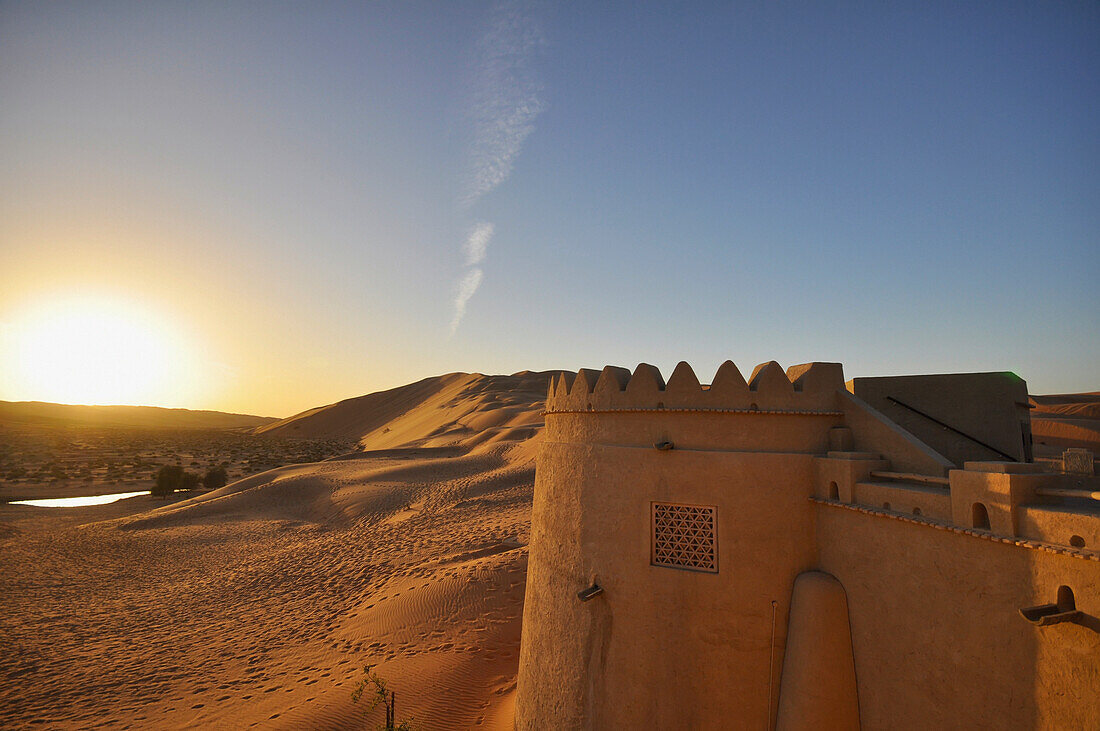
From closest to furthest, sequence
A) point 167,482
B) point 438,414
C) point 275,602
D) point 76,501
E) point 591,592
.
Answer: point 591,592, point 275,602, point 76,501, point 167,482, point 438,414

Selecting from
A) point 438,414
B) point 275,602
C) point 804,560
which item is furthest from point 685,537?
point 438,414

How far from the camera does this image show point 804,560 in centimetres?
604

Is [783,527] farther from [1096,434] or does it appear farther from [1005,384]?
[1096,434]

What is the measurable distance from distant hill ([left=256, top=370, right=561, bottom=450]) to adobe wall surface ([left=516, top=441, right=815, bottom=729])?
31.5m

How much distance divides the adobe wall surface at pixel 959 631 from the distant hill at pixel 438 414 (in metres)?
33.9

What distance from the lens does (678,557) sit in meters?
6.49

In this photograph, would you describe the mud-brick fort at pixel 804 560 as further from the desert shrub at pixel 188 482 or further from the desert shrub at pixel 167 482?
the desert shrub at pixel 188 482

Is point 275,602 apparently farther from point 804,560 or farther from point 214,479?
point 214,479

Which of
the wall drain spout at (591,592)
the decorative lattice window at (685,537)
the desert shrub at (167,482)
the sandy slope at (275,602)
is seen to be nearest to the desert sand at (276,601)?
the sandy slope at (275,602)

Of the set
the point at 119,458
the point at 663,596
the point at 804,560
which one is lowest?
the point at 119,458

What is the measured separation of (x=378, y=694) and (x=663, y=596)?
8.08m

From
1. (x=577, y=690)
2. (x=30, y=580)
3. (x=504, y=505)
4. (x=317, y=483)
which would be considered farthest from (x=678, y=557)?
(x=317, y=483)

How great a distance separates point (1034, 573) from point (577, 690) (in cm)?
512

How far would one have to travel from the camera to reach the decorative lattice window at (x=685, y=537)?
6.31 meters
